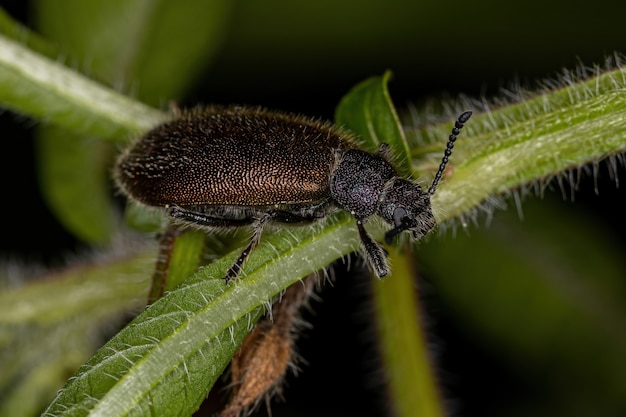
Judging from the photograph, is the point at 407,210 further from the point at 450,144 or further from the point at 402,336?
the point at 402,336

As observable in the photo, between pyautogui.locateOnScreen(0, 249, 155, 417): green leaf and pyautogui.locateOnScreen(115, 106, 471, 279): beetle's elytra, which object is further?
pyautogui.locateOnScreen(0, 249, 155, 417): green leaf

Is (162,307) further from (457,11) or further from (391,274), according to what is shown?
Result: (457,11)

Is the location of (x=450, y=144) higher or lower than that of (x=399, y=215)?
higher

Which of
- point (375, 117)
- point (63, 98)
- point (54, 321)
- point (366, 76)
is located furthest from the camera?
point (366, 76)

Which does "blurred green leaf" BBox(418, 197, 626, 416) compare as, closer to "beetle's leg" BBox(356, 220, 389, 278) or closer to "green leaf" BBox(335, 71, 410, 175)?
"green leaf" BBox(335, 71, 410, 175)

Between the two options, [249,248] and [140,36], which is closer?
[249,248]

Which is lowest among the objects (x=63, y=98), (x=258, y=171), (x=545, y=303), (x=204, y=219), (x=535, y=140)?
(x=545, y=303)

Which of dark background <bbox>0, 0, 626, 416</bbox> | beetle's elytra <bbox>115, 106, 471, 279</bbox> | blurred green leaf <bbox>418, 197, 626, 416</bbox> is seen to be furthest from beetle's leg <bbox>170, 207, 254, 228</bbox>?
blurred green leaf <bbox>418, 197, 626, 416</bbox>

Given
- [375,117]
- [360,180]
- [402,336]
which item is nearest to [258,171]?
[360,180]
